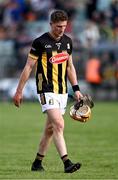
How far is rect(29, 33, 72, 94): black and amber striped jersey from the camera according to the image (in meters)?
11.8

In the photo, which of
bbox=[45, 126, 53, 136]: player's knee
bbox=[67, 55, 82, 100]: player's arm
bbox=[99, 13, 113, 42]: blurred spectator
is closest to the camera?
bbox=[45, 126, 53, 136]: player's knee

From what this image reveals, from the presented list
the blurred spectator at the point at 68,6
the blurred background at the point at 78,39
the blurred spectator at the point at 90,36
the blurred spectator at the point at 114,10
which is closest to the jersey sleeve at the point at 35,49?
the blurred background at the point at 78,39

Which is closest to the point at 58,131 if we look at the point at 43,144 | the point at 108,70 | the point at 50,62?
the point at 43,144

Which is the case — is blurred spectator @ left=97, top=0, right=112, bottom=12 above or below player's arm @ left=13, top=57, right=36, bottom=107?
below

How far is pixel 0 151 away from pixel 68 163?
348 cm

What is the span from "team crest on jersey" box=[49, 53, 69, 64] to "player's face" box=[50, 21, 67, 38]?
0.92ft

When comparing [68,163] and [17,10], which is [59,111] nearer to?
[68,163]

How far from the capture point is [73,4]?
32.3 metres

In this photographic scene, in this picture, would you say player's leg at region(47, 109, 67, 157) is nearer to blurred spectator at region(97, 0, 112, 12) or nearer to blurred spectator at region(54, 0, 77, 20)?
blurred spectator at region(97, 0, 112, 12)

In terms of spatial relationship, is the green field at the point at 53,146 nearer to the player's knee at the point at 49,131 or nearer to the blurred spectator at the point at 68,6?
the player's knee at the point at 49,131

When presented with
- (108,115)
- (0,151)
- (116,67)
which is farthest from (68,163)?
(116,67)

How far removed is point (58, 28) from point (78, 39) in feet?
58.9

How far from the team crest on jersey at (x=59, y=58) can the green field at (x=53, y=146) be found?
4.83 ft

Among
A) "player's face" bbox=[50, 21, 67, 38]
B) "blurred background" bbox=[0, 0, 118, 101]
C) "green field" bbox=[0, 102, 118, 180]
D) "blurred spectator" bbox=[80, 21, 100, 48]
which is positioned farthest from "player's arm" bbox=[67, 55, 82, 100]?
"blurred spectator" bbox=[80, 21, 100, 48]
